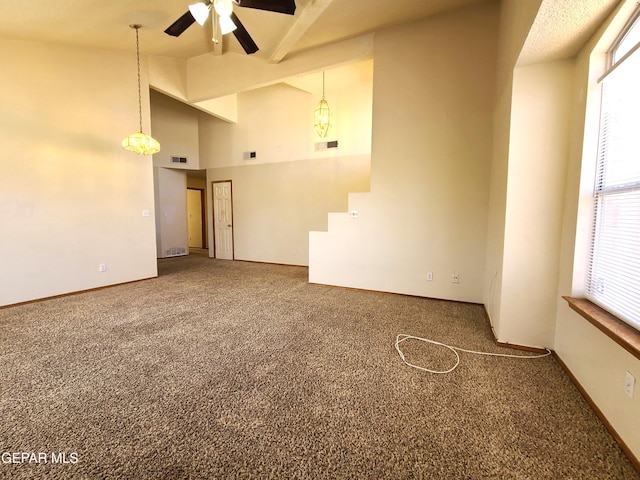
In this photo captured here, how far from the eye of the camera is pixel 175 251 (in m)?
7.69

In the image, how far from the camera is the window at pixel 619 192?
60.4 inches

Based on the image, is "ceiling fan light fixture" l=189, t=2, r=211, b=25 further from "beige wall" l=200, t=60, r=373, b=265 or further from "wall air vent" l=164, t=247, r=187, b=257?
"wall air vent" l=164, t=247, r=187, b=257

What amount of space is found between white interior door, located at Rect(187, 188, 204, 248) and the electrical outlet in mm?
10319

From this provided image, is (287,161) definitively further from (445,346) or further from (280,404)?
(280,404)

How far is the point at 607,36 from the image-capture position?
173 centimetres

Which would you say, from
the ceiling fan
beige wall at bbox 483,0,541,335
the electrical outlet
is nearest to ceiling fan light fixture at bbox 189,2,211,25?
the ceiling fan

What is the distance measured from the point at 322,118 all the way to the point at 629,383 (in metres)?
5.36

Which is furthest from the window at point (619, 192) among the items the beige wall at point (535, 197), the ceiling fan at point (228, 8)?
the ceiling fan at point (228, 8)

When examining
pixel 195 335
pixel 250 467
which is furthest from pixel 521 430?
pixel 195 335

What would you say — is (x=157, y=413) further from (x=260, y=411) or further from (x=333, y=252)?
(x=333, y=252)

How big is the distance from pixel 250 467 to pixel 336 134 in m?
5.53

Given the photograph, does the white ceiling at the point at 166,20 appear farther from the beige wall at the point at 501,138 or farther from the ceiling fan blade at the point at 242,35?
the beige wall at the point at 501,138

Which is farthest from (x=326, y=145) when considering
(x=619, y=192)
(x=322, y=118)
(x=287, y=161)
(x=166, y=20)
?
(x=619, y=192)

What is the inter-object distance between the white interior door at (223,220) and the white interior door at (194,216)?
2936mm
